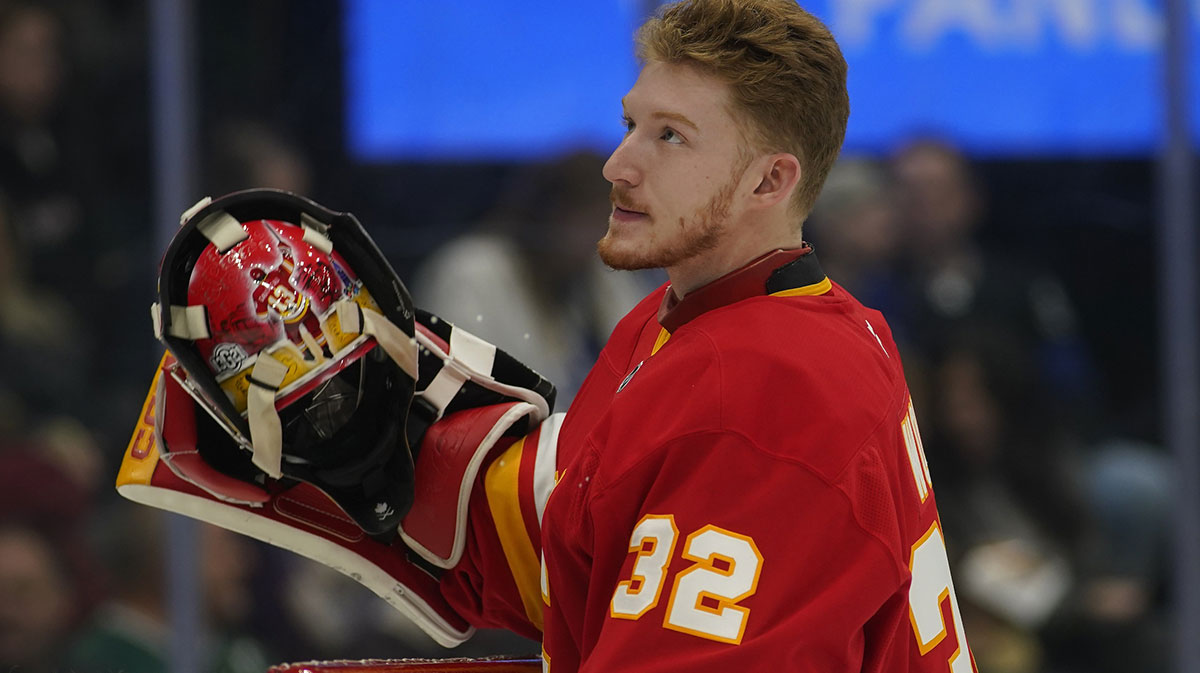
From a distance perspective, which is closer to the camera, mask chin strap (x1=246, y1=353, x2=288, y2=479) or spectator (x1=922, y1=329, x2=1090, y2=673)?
mask chin strap (x1=246, y1=353, x2=288, y2=479)

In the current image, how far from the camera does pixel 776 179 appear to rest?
4.63 ft

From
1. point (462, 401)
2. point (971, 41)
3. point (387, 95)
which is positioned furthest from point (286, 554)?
point (971, 41)

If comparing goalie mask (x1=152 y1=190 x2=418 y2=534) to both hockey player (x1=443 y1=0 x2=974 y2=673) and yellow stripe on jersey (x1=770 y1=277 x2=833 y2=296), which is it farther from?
yellow stripe on jersey (x1=770 y1=277 x2=833 y2=296)

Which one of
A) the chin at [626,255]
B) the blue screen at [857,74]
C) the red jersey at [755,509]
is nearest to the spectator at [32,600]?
the blue screen at [857,74]

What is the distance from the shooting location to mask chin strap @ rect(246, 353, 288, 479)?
1521 millimetres

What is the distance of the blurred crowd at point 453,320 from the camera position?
346 centimetres

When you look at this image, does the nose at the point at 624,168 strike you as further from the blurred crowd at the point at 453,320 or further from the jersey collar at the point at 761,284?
the blurred crowd at the point at 453,320

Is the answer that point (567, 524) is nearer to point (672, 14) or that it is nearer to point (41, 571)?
point (672, 14)

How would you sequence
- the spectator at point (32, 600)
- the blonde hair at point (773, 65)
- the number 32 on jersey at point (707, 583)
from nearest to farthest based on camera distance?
the number 32 on jersey at point (707, 583) → the blonde hair at point (773, 65) → the spectator at point (32, 600)

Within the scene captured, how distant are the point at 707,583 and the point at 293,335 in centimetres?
59

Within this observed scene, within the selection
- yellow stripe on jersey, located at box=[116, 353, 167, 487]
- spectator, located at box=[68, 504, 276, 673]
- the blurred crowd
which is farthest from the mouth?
spectator, located at box=[68, 504, 276, 673]

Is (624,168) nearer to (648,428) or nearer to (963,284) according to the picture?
(648,428)

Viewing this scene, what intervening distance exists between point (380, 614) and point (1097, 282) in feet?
6.99

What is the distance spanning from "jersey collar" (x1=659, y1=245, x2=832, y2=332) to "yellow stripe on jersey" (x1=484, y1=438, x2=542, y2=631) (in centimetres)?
36
